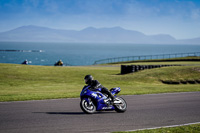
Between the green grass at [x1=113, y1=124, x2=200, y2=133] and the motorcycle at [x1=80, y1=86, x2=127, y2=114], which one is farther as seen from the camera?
the motorcycle at [x1=80, y1=86, x2=127, y2=114]

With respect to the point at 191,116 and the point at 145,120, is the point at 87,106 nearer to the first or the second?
the point at 145,120

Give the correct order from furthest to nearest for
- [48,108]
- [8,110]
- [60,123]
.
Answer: [48,108]
[8,110]
[60,123]

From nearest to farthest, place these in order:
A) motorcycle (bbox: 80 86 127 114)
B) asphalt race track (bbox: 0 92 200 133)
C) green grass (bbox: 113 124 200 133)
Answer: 1. green grass (bbox: 113 124 200 133)
2. asphalt race track (bbox: 0 92 200 133)
3. motorcycle (bbox: 80 86 127 114)

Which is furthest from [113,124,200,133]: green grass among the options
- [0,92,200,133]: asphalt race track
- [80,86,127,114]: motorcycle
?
[80,86,127,114]: motorcycle

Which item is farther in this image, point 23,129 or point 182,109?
point 182,109

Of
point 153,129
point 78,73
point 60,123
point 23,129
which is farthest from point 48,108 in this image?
point 78,73

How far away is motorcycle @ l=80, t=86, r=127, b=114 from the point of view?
1057 cm

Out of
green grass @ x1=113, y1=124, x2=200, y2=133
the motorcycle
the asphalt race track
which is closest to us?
green grass @ x1=113, y1=124, x2=200, y2=133

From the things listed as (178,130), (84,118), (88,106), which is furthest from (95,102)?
(178,130)

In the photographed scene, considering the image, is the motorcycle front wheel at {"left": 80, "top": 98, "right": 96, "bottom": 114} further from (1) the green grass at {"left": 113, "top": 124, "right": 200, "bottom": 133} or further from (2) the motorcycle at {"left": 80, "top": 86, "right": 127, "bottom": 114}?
(1) the green grass at {"left": 113, "top": 124, "right": 200, "bottom": 133}

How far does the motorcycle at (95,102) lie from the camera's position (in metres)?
10.6

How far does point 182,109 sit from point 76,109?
14.7 feet

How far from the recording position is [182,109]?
11953mm

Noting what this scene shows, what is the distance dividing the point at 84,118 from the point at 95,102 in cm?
103
